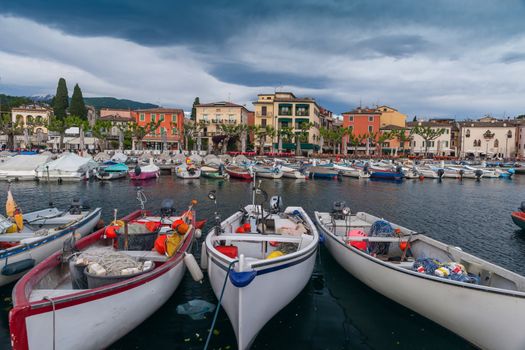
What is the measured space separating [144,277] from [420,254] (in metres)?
9.10

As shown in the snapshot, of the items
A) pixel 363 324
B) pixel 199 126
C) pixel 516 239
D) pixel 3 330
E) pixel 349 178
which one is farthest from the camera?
pixel 199 126

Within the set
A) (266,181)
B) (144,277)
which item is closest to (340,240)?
(144,277)

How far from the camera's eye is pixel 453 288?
7988mm

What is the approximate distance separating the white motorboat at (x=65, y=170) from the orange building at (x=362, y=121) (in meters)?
67.8

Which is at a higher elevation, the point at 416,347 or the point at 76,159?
the point at 76,159

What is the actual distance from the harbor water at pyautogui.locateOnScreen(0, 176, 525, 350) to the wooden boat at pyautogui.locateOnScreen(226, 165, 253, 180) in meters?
7.96

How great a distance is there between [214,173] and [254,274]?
128ft

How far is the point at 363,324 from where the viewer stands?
9695 mm

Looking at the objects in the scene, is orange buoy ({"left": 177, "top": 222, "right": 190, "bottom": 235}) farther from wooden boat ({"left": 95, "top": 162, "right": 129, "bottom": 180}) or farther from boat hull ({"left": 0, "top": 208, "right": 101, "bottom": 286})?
wooden boat ({"left": 95, "top": 162, "right": 129, "bottom": 180})

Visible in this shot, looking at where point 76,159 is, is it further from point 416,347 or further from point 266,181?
point 416,347

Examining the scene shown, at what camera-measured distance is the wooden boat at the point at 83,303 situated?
6.34m

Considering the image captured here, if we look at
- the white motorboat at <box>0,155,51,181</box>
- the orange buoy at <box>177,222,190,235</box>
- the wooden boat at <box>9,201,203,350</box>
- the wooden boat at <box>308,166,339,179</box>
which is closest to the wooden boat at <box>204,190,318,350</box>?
the orange buoy at <box>177,222,190,235</box>

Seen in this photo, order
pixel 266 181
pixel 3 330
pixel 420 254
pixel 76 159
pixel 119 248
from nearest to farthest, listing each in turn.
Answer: pixel 3 330 → pixel 119 248 → pixel 420 254 → pixel 76 159 → pixel 266 181

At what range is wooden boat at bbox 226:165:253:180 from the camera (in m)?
44.4
